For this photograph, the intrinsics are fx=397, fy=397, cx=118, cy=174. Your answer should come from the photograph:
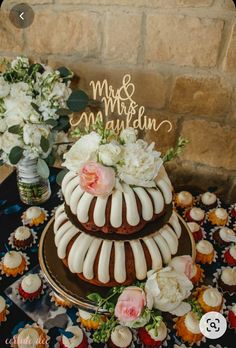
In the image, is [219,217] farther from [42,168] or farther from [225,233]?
[42,168]

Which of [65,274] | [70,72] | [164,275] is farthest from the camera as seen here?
[70,72]

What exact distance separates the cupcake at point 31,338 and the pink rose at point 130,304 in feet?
0.68

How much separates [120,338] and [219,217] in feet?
1.80

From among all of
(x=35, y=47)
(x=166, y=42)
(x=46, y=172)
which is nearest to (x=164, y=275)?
(x=46, y=172)

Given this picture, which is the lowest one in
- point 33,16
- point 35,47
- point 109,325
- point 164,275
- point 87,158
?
point 109,325

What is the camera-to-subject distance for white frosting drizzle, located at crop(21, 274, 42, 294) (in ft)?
3.50

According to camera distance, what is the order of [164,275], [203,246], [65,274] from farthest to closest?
[203,246] < [65,274] < [164,275]

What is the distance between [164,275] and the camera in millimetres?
927

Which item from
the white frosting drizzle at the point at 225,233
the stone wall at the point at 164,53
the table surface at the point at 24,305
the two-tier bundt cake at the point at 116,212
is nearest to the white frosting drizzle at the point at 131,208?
the two-tier bundt cake at the point at 116,212

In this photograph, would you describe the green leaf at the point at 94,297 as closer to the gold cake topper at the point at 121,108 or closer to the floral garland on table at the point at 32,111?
the floral garland on table at the point at 32,111

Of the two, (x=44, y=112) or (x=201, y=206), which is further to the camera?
(x=201, y=206)

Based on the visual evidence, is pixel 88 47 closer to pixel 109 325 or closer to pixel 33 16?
pixel 33 16

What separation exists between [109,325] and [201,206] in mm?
624

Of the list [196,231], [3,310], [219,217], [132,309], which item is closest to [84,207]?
[132,309]
